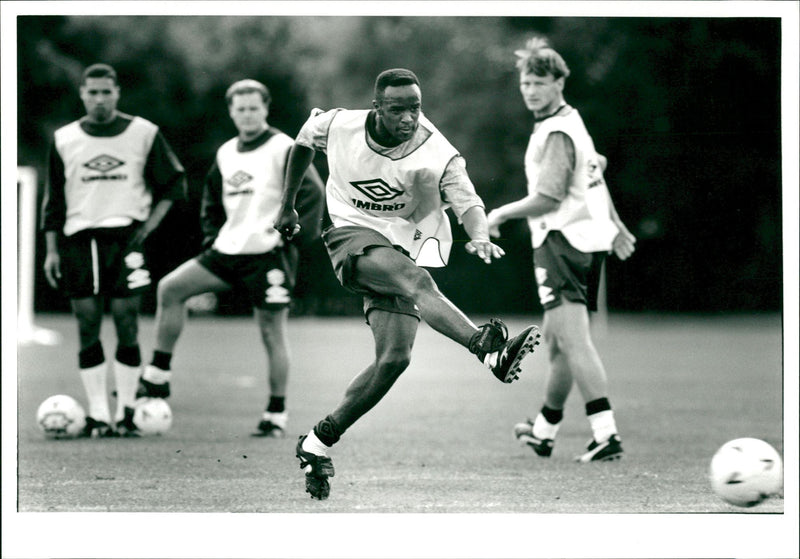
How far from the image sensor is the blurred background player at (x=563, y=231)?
7391 mm

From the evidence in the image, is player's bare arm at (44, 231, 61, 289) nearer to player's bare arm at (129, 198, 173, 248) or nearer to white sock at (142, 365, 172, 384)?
player's bare arm at (129, 198, 173, 248)

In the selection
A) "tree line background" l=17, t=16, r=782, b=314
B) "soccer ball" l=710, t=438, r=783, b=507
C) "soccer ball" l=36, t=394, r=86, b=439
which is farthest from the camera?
Answer: "tree line background" l=17, t=16, r=782, b=314

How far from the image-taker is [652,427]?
927cm

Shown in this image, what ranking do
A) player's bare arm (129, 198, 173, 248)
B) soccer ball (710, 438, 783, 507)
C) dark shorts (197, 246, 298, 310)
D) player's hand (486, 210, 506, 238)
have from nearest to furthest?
soccer ball (710, 438, 783, 507) → player's hand (486, 210, 506, 238) → player's bare arm (129, 198, 173, 248) → dark shorts (197, 246, 298, 310)

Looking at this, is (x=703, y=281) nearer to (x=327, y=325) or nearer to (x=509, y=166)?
(x=509, y=166)

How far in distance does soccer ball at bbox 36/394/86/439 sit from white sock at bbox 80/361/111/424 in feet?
0.52

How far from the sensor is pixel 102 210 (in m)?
8.30

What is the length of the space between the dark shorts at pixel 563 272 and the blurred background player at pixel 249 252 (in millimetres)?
1696

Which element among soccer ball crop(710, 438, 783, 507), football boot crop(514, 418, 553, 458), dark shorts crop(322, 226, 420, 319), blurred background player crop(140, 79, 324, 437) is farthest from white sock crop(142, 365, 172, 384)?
soccer ball crop(710, 438, 783, 507)

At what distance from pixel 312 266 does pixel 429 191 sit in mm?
13105

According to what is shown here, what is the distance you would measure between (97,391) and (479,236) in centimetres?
370

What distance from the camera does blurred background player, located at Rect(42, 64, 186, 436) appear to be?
8.27 m

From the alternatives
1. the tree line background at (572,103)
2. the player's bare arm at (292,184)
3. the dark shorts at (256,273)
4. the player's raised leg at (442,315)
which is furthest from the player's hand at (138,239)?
the tree line background at (572,103)

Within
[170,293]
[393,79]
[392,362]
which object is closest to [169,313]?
[170,293]
